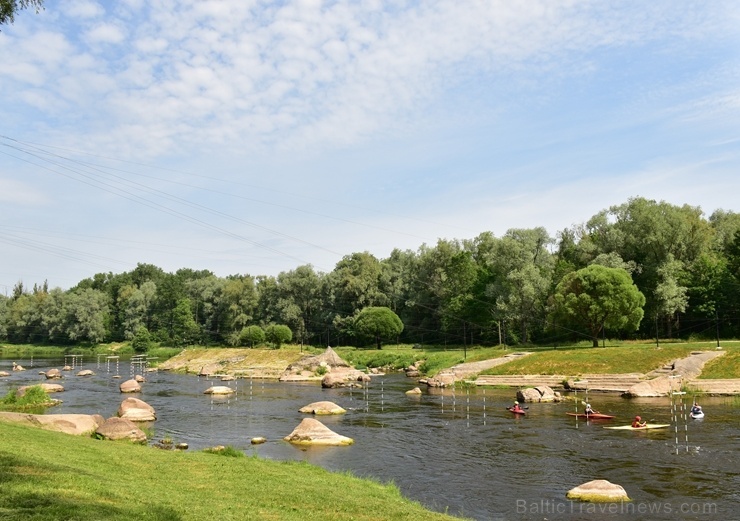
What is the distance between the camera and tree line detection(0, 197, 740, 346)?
82250 millimetres

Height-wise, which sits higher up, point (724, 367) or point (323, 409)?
point (724, 367)

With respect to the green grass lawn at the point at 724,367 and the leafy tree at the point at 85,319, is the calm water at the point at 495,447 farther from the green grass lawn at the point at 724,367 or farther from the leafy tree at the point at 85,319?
the leafy tree at the point at 85,319

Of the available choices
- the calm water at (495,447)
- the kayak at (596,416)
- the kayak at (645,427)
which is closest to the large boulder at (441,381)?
the calm water at (495,447)

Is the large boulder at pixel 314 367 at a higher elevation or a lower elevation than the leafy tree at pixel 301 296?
lower

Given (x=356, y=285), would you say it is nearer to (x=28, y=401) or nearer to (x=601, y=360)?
(x=601, y=360)

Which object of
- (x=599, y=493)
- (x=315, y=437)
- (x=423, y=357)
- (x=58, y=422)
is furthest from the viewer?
(x=423, y=357)

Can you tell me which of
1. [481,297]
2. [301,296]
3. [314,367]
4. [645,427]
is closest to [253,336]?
[301,296]

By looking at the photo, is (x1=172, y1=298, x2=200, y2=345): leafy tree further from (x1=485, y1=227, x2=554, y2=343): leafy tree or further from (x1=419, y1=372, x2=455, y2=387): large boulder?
(x1=419, y1=372, x2=455, y2=387): large boulder

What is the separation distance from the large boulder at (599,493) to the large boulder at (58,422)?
25675 mm

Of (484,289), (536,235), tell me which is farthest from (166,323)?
(536,235)

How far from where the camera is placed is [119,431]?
109 feet

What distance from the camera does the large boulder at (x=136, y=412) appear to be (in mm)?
44156

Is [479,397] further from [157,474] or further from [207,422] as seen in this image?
[157,474]

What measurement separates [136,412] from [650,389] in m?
45.6
